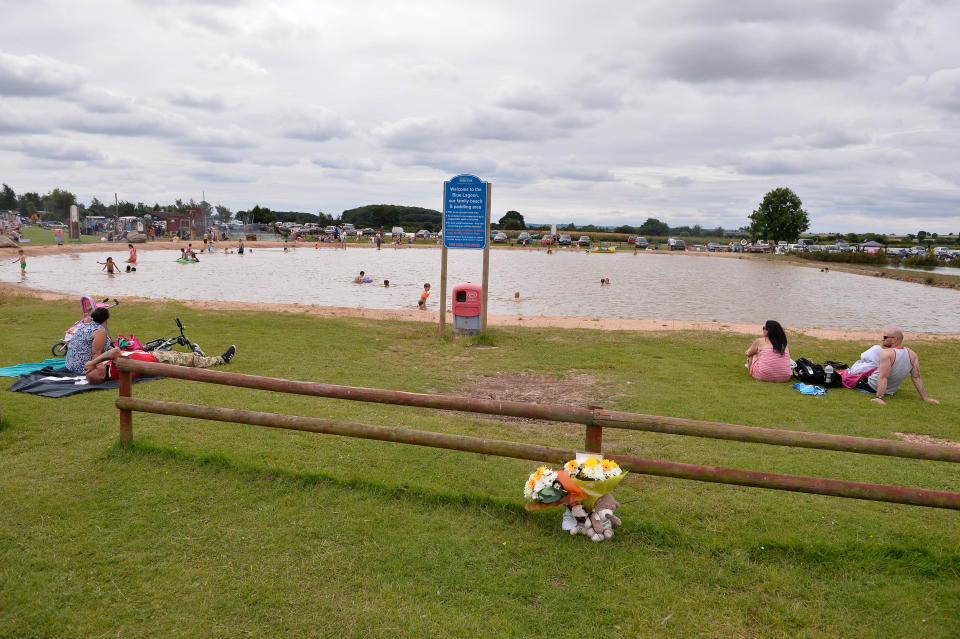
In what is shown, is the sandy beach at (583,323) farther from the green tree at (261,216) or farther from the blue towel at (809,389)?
the green tree at (261,216)

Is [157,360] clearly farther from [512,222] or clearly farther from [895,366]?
[512,222]

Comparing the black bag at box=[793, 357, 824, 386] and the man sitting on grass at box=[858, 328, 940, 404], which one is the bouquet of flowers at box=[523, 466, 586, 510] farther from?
the black bag at box=[793, 357, 824, 386]

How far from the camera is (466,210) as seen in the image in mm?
13320

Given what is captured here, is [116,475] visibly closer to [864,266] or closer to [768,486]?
[768,486]

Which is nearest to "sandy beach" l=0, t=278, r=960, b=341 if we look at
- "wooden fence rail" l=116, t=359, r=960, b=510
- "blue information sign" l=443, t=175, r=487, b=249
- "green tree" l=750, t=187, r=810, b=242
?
"blue information sign" l=443, t=175, r=487, b=249

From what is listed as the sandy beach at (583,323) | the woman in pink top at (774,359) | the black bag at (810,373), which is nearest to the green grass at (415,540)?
the black bag at (810,373)

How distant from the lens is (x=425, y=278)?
3884 centimetres

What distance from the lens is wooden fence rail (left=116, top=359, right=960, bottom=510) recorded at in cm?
392

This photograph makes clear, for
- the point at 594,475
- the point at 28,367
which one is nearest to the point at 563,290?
the point at 28,367

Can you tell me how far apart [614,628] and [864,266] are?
72.5 meters

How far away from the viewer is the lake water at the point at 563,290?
25.1 meters

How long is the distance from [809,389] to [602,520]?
6272mm

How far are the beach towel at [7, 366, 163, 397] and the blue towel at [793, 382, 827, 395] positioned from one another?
952 cm

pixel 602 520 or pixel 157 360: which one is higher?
pixel 157 360
